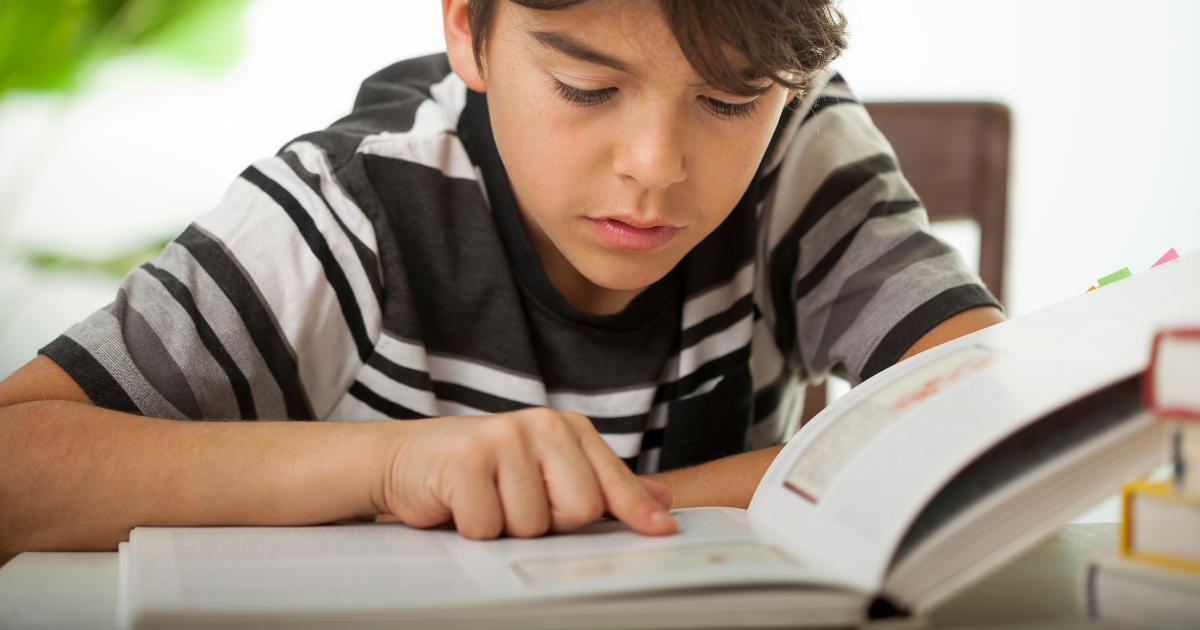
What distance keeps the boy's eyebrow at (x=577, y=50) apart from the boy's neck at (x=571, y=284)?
0.24 meters

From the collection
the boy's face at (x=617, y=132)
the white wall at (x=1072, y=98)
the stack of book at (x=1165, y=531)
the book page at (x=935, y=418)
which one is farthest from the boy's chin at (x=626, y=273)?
the white wall at (x=1072, y=98)

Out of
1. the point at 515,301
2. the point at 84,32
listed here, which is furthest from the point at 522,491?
the point at 84,32

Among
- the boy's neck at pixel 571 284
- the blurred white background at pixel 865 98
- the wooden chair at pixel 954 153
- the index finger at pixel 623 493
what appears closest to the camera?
the index finger at pixel 623 493

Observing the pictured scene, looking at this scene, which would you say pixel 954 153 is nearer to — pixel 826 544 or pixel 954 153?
pixel 954 153

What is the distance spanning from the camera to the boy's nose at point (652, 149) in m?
0.55

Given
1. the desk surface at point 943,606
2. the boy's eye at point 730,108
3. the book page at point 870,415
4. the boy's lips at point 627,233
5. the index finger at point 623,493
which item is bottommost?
the desk surface at point 943,606

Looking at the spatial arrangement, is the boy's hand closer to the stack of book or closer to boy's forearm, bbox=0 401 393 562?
boy's forearm, bbox=0 401 393 562

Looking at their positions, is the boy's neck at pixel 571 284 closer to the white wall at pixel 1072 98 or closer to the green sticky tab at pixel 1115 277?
the green sticky tab at pixel 1115 277

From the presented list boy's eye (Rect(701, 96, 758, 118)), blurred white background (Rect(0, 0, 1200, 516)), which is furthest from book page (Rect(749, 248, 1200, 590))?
blurred white background (Rect(0, 0, 1200, 516))

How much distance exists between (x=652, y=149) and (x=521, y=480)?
23cm

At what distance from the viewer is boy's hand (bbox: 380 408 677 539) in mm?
427

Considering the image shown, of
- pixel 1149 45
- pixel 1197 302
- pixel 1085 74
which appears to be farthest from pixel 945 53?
pixel 1197 302

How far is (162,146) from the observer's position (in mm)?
1604

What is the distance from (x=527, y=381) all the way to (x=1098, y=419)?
18.5 inches
